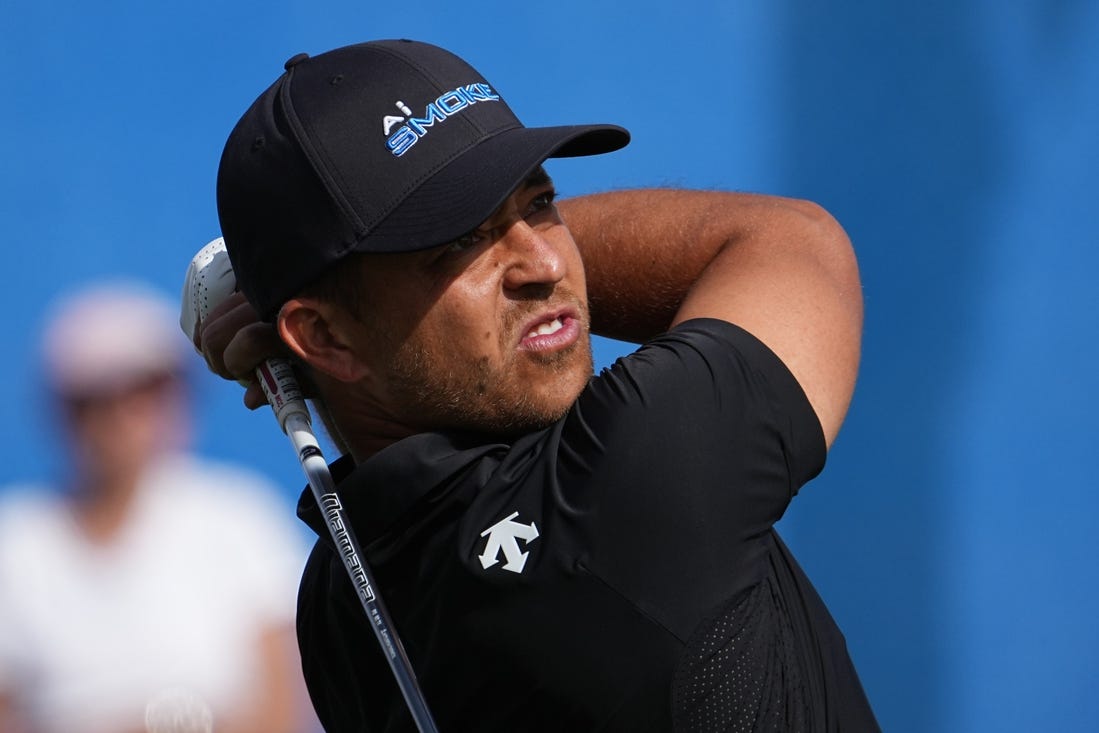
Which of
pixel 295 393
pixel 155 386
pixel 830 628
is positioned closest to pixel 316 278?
pixel 295 393

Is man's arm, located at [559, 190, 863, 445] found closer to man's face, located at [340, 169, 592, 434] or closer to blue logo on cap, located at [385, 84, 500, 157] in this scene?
man's face, located at [340, 169, 592, 434]

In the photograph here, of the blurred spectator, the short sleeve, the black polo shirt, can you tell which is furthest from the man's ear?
the blurred spectator

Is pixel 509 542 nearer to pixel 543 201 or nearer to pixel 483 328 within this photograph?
pixel 483 328

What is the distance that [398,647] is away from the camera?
3.30 feet

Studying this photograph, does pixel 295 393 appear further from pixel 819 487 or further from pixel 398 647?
pixel 819 487

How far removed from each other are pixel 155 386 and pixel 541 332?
1.00 m

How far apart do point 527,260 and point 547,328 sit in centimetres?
6

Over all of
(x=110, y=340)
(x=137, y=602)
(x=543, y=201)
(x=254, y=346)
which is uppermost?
(x=543, y=201)

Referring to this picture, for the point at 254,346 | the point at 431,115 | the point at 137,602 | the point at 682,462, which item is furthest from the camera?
the point at 137,602

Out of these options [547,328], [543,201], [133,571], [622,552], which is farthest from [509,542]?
[133,571]

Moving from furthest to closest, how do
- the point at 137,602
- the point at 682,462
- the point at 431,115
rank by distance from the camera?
the point at 137,602 < the point at 431,115 < the point at 682,462

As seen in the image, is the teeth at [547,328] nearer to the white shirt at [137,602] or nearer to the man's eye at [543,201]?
the man's eye at [543,201]

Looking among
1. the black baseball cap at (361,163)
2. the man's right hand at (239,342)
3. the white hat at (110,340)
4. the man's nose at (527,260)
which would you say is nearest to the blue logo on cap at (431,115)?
the black baseball cap at (361,163)

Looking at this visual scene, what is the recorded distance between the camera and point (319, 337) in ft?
3.72
